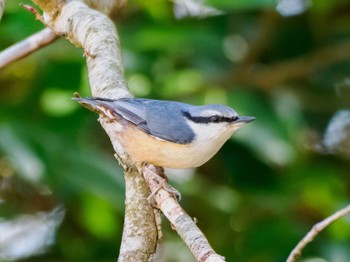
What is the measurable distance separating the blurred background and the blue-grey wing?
2.46ft

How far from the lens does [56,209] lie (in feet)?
13.0

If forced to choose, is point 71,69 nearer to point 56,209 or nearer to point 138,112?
point 56,209

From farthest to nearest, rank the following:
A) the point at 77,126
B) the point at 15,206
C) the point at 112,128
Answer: the point at 15,206
the point at 77,126
the point at 112,128

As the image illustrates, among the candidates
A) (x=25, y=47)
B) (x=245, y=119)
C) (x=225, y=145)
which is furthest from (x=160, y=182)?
(x=225, y=145)

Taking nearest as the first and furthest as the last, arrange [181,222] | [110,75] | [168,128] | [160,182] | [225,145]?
[181,222], [160,182], [110,75], [168,128], [225,145]

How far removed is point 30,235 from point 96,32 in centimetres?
162

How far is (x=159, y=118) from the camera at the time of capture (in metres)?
2.74

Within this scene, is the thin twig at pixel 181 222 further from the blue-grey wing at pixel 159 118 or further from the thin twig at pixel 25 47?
the thin twig at pixel 25 47

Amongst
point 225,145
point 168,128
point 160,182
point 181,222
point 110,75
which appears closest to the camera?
point 181,222

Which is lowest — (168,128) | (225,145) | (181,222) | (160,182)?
(181,222)

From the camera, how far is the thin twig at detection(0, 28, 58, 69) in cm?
272

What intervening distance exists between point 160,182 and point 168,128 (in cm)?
36

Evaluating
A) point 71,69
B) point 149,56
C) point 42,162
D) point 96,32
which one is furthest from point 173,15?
point 96,32

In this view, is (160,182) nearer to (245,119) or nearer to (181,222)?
(181,222)
